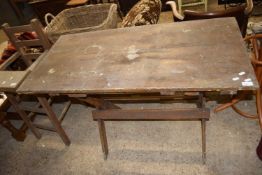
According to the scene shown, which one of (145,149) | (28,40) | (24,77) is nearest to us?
(24,77)

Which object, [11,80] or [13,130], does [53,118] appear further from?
[13,130]

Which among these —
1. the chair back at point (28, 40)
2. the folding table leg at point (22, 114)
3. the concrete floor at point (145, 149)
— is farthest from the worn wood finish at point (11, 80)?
the concrete floor at point (145, 149)

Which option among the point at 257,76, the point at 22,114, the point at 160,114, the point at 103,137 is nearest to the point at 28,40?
the point at 22,114

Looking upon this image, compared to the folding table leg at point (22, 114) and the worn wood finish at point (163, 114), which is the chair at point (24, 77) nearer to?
Answer: the folding table leg at point (22, 114)

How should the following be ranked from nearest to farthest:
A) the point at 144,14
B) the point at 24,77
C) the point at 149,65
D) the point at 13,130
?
the point at 149,65, the point at 24,77, the point at 13,130, the point at 144,14

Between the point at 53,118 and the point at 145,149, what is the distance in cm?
82

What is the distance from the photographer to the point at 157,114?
163cm

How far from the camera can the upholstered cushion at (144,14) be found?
87.8 inches

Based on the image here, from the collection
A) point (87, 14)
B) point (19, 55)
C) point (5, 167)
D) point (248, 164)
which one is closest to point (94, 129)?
point (5, 167)

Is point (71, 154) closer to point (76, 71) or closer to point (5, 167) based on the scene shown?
point (5, 167)

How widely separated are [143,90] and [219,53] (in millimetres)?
523

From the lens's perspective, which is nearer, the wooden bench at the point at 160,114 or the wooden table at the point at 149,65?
the wooden table at the point at 149,65

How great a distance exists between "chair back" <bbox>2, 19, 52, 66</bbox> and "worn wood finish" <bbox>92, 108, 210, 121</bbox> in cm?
81

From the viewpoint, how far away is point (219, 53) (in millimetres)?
1299
